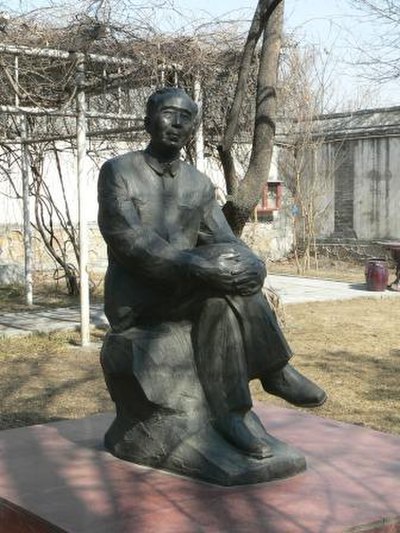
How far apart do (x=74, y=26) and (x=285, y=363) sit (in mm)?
5480

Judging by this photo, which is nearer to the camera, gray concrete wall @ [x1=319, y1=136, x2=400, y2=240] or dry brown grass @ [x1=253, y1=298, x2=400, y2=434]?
dry brown grass @ [x1=253, y1=298, x2=400, y2=434]

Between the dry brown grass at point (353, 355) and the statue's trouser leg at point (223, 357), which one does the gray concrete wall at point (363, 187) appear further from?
the statue's trouser leg at point (223, 357)

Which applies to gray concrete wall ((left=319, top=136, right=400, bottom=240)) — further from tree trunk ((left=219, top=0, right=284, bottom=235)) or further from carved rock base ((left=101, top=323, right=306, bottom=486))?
carved rock base ((left=101, top=323, right=306, bottom=486))

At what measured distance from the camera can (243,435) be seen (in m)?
3.35

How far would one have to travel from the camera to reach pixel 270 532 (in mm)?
2762

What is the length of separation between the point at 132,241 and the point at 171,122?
20.9 inches

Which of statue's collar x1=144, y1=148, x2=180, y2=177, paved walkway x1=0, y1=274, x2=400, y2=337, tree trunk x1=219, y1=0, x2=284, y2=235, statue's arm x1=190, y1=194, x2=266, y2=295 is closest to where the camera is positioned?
statue's arm x1=190, y1=194, x2=266, y2=295

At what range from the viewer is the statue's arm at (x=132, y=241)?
337 cm

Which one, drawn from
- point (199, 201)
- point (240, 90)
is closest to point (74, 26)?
point (240, 90)

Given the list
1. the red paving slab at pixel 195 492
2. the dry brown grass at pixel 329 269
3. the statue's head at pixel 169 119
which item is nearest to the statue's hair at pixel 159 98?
the statue's head at pixel 169 119

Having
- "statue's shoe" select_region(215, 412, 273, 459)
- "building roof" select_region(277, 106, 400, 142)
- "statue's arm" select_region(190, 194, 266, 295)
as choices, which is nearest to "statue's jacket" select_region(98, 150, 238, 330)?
"statue's arm" select_region(190, 194, 266, 295)

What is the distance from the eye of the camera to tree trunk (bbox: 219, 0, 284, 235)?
7551 millimetres

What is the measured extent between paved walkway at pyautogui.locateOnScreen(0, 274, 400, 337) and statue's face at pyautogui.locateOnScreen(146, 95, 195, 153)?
5.29 metres

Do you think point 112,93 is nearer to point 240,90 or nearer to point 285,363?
point 240,90
